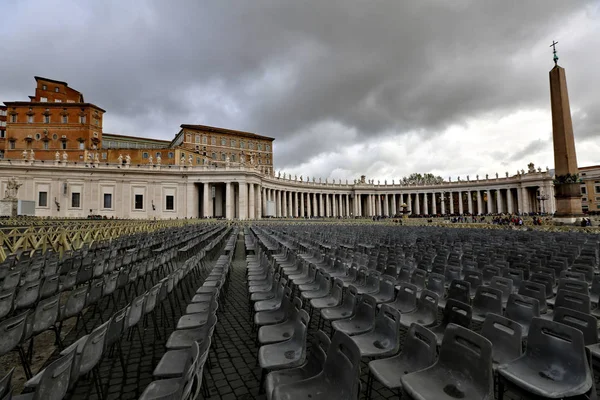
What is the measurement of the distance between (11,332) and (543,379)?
19.1 feet

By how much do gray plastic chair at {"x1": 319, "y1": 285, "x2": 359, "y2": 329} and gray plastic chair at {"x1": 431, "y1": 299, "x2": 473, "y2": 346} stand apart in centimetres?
129

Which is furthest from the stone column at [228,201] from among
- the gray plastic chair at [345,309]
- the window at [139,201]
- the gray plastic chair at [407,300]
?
the gray plastic chair at [407,300]

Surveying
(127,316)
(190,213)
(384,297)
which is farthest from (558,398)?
(190,213)

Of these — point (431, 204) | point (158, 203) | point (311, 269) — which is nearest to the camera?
point (311, 269)

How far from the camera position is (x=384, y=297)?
234 inches

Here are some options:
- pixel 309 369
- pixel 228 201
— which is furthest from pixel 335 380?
pixel 228 201

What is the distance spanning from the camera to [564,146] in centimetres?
2242

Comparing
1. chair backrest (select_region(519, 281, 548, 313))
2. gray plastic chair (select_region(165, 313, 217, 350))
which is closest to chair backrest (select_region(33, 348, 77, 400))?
gray plastic chair (select_region(165, 313, 217, 350))

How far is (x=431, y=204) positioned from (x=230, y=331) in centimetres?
9318

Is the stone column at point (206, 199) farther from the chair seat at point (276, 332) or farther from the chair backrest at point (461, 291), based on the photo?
the chair backrest at point (461, 291)

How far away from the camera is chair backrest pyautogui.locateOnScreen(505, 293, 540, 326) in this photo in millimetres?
4157

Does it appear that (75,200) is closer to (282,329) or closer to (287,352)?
(282,329)

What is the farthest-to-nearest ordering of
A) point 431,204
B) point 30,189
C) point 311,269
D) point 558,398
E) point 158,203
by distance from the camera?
point 431,204 < point 158,203 < point 30,189 < point 311,269 < point 558,398

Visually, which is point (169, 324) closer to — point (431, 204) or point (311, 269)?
point (311, 269)
